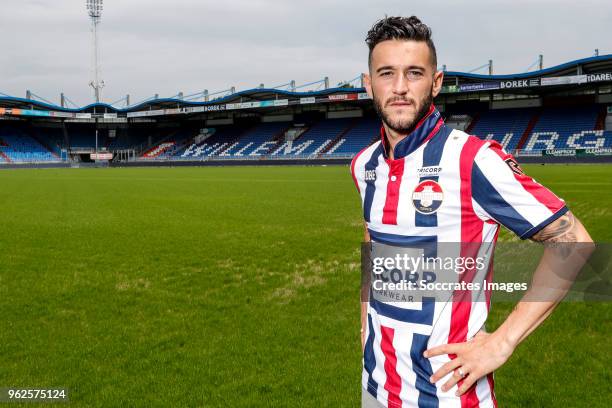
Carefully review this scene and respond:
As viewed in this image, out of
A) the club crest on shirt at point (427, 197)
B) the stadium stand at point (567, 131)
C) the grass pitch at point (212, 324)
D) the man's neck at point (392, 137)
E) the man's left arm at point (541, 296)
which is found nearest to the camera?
the man's left arm at point (541, 296)

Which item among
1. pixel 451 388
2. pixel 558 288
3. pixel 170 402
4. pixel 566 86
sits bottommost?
pixel 170 402

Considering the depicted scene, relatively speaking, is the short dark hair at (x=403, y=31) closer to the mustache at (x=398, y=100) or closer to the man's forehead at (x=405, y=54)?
the man's forehead at (x=405, y=54)

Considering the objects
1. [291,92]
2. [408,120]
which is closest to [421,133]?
[408,120]

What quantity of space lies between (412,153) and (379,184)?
0.20 m

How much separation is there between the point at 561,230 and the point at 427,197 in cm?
42

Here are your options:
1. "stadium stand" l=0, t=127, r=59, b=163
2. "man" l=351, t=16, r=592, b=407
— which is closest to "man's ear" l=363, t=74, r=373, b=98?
"man" l=351, t=16, r=592, b=407

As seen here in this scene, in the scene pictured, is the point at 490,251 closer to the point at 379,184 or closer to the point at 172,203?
the point at 379,184

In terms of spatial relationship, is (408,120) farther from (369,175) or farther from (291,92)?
(291,92)

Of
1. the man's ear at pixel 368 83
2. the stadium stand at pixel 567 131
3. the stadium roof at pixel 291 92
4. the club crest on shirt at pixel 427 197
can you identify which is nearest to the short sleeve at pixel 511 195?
the club crest on shirt at pixel 427 197

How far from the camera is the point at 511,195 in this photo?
1.55 meters

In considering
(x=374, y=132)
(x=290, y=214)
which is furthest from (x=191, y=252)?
(x=374, y=132)

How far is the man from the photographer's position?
5.05 ft

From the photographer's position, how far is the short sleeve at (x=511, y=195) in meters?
1.53

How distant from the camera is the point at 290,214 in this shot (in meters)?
13.4
